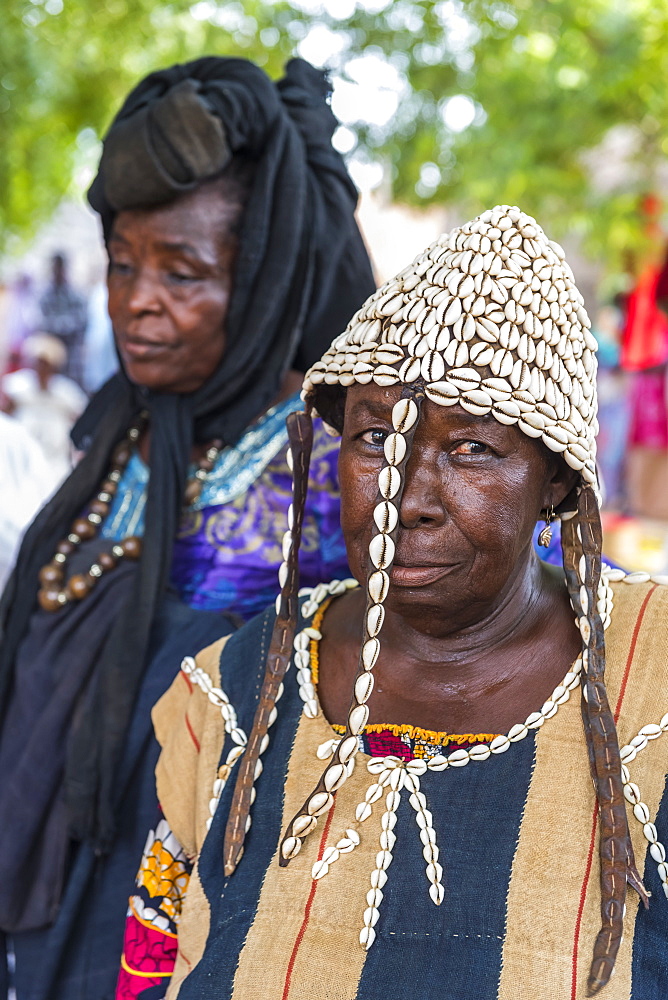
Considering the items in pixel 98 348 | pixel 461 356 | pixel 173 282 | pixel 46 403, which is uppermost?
pixel 98 348

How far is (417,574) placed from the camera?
1.41 meters

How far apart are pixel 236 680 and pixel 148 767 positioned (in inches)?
23.8

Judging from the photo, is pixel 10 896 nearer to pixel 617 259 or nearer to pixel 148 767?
pixel 148 767

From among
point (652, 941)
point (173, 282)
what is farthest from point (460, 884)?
point (173, 282)

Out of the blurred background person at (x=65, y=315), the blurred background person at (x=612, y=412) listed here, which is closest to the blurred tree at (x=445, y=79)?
the blurred background person at (x=65, y=315)

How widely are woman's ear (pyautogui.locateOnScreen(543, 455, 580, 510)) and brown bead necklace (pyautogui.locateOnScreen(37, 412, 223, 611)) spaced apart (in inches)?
44.8

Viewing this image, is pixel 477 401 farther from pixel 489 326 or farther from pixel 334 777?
pixel 334 777

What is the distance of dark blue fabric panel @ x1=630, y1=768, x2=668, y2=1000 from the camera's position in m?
1.36

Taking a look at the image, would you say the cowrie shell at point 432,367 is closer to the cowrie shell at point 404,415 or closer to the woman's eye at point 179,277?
the cowrie shell at point 404,415

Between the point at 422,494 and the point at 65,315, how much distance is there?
343 inches

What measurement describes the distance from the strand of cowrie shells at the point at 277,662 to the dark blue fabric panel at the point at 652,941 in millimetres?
546

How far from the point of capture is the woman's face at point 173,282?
2.35 m

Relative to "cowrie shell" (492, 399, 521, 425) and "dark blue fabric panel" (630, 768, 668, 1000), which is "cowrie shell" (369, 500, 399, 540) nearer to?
"cowrie shell" (492, 399, 521, 425)

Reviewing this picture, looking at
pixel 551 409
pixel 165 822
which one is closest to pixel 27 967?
pixel 165 822
